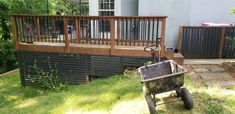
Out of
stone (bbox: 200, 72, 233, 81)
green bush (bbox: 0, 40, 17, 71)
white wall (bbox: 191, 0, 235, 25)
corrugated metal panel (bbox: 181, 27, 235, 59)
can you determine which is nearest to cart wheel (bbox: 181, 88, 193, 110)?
stone (bbox: 200, 72, 233, 81)

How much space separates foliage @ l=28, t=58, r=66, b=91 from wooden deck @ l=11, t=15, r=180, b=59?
1.89 ft

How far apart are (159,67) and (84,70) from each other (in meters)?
2.86

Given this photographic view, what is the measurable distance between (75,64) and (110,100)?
2095 millimetres

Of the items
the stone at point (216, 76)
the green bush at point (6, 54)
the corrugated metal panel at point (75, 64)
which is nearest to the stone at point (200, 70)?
the stone at point (216, 76)

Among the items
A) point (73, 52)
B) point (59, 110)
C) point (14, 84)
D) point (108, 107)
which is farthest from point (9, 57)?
point (108, 107)

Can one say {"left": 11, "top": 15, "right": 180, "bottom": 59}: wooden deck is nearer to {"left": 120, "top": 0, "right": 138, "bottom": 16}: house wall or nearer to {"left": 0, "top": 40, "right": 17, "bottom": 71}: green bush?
{"left": 120, "top": 0, "right": 138, "bottom": 16}: house wall

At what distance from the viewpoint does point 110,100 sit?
496 cm

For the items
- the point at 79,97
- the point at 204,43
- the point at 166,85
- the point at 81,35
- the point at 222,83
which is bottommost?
the point at 79,97

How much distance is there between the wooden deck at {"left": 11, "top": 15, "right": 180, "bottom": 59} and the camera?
246 inches

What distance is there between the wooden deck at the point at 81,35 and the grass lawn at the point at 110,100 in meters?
0.80

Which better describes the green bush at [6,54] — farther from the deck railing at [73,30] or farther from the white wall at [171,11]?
the white wall at [171,11]

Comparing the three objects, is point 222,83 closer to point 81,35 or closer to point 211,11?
point 211,11

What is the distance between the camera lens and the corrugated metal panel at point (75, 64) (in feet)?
21.1

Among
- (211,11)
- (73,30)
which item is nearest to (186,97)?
(73,30)
